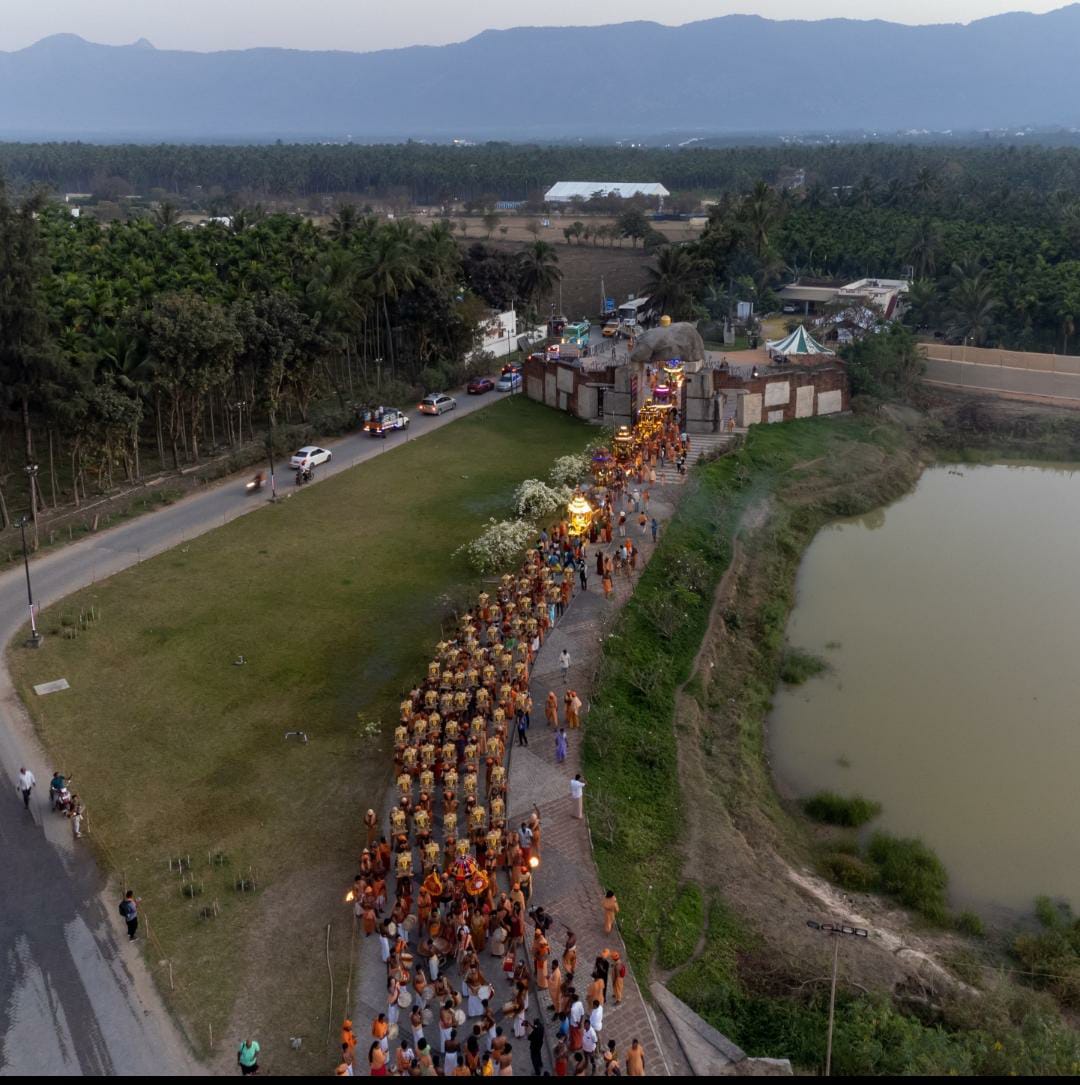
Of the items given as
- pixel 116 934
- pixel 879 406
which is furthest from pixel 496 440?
pixel 116 934

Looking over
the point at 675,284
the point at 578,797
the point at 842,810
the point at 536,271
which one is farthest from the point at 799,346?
the point at 578,797

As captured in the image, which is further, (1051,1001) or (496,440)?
(496,440)

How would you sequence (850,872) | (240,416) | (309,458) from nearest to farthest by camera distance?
(850,872) < (309,458) < (240,416)

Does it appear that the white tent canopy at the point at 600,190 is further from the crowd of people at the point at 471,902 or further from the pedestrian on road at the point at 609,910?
the pedestrian on road at the point at 609,910

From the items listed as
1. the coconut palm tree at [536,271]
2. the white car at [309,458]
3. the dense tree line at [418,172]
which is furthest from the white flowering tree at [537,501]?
the dense tree line at [418,172]

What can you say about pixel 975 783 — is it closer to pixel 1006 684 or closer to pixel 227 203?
pixel 1006 684

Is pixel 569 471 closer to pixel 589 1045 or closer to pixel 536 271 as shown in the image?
pixel 589 1045
